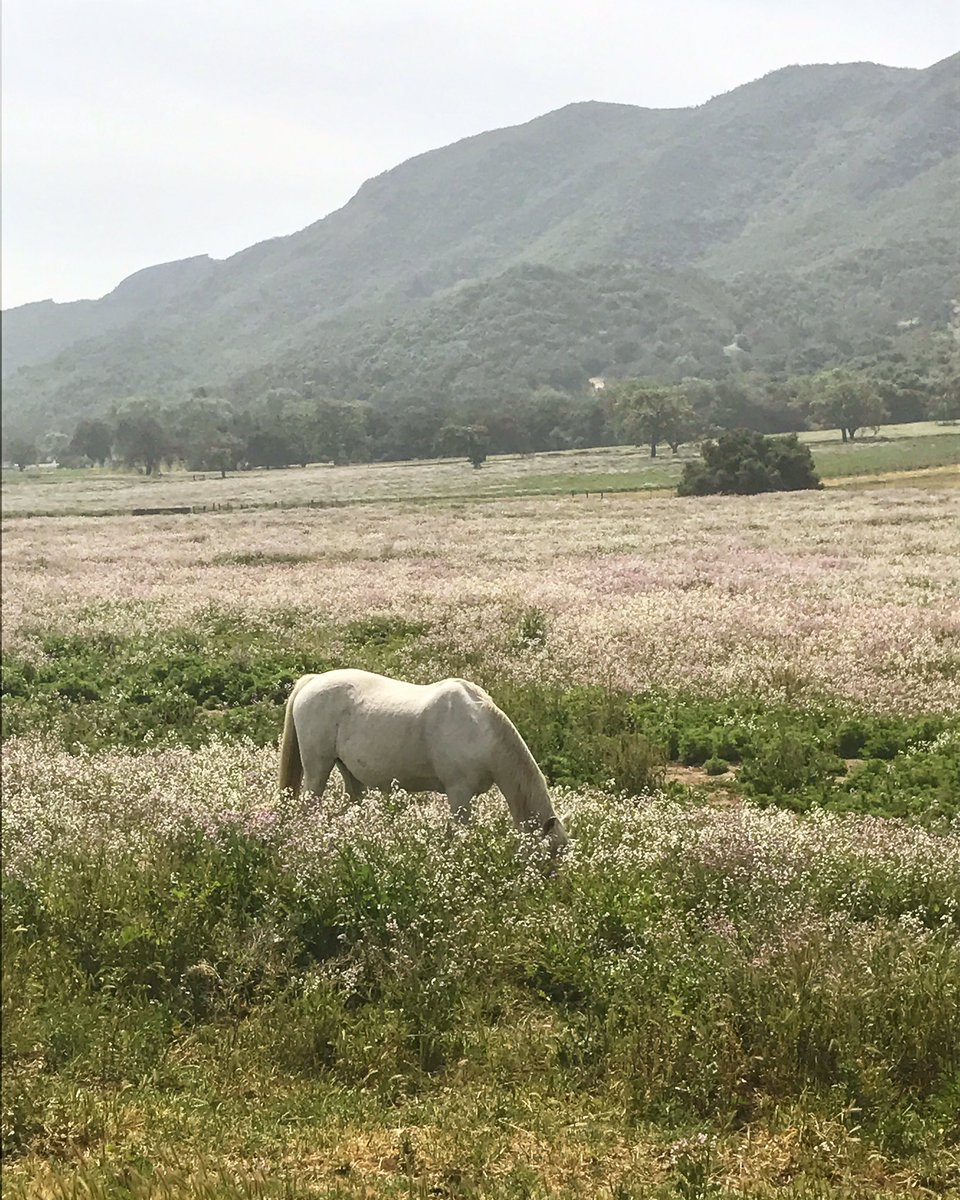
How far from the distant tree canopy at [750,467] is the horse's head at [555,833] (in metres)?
37.4

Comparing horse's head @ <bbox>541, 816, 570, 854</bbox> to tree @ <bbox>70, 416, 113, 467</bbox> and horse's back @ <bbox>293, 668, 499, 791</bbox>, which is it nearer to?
horse's back @ <bbox>293, 668, 499, 791</bbox>

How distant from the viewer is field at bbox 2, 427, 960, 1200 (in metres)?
5.09

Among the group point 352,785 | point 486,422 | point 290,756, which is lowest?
point 352,785

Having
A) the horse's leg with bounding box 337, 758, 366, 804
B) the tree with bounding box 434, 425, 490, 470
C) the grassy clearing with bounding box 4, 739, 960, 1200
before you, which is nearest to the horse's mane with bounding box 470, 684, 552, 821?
the grassy clearing with bounding box 4, 739, 960, 1200

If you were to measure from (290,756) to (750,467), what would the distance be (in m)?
38.7

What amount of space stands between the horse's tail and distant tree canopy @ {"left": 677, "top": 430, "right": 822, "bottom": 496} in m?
37.1

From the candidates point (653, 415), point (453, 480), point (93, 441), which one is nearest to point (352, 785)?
point (653, 415)

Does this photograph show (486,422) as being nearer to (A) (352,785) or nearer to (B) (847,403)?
(B) (847,403)

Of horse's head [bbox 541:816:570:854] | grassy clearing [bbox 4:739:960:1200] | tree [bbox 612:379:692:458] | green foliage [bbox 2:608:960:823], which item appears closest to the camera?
grassy clearing [bbox 4:739:960:1200]

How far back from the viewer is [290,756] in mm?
10117

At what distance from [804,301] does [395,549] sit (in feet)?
239

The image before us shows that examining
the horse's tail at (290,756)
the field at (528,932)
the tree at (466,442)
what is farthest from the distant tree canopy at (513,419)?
the horse's tail at (290,756)

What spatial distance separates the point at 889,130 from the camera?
146 feet

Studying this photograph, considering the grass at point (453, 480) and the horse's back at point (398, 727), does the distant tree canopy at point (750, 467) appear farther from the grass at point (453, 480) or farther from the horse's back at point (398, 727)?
the horse's back at point (398, 727)
